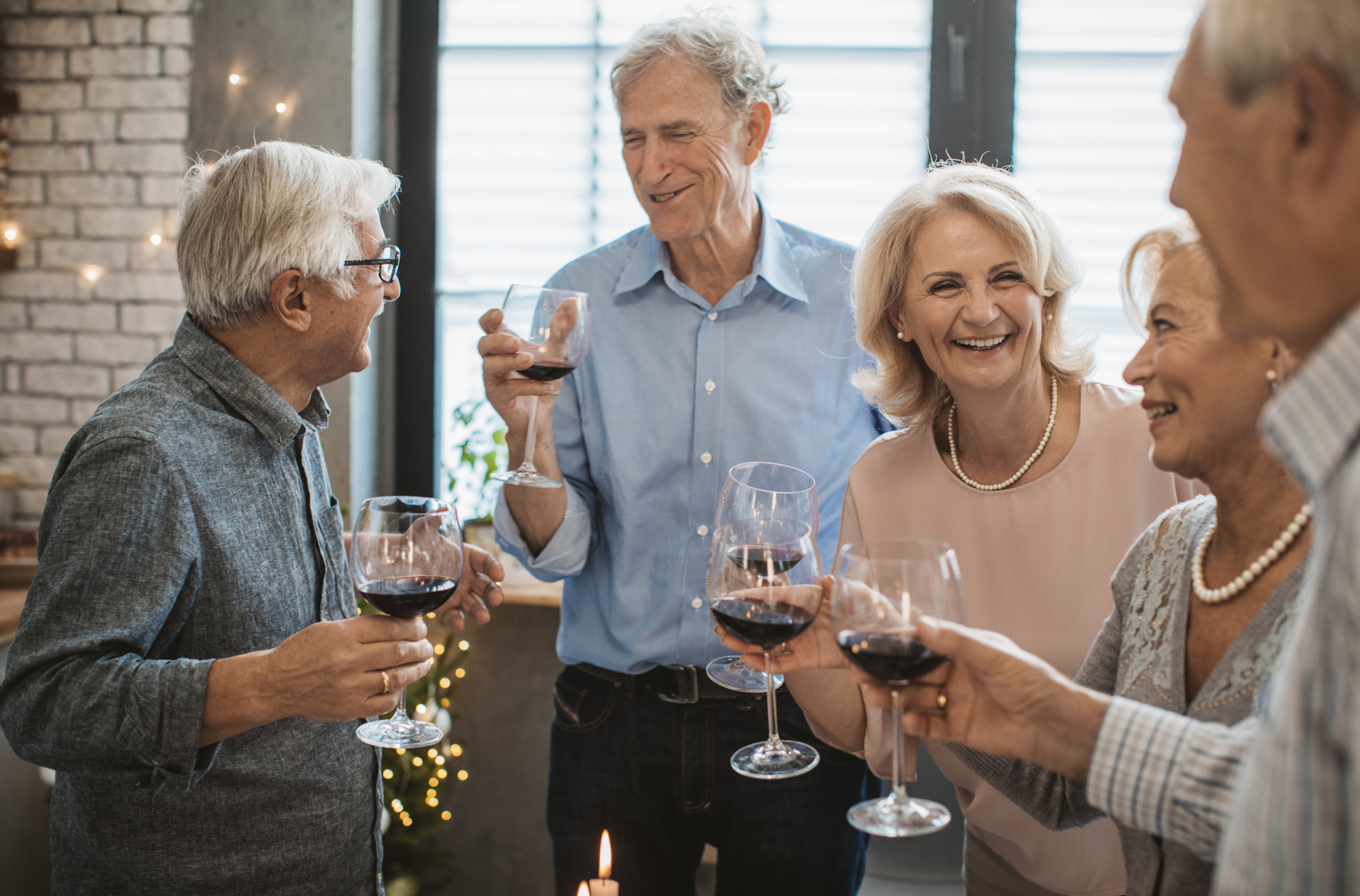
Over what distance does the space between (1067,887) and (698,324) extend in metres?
1.17

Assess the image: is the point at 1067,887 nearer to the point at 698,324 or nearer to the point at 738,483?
the point at 738,483

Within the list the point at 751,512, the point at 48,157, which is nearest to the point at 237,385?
the point at 751,512

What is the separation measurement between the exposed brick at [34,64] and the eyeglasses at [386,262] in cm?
215

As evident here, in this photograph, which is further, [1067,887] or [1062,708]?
[1067,887]

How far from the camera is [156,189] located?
296cm

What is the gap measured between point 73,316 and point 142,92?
2.36ft

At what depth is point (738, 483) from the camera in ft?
4.18

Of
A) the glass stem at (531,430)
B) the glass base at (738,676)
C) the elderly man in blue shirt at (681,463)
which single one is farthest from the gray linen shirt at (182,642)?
the glass base at (738,676)

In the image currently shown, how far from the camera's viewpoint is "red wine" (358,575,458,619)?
120 centimetres

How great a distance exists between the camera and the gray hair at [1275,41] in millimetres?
591

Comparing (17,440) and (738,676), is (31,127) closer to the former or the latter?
(17,440)

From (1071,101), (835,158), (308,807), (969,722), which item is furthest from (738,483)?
(1071,101)

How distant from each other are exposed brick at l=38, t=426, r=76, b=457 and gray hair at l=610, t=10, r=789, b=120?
7.22ft

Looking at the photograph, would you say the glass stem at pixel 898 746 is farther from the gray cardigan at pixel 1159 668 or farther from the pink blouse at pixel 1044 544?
the pink blouse at pixel 1044 544
